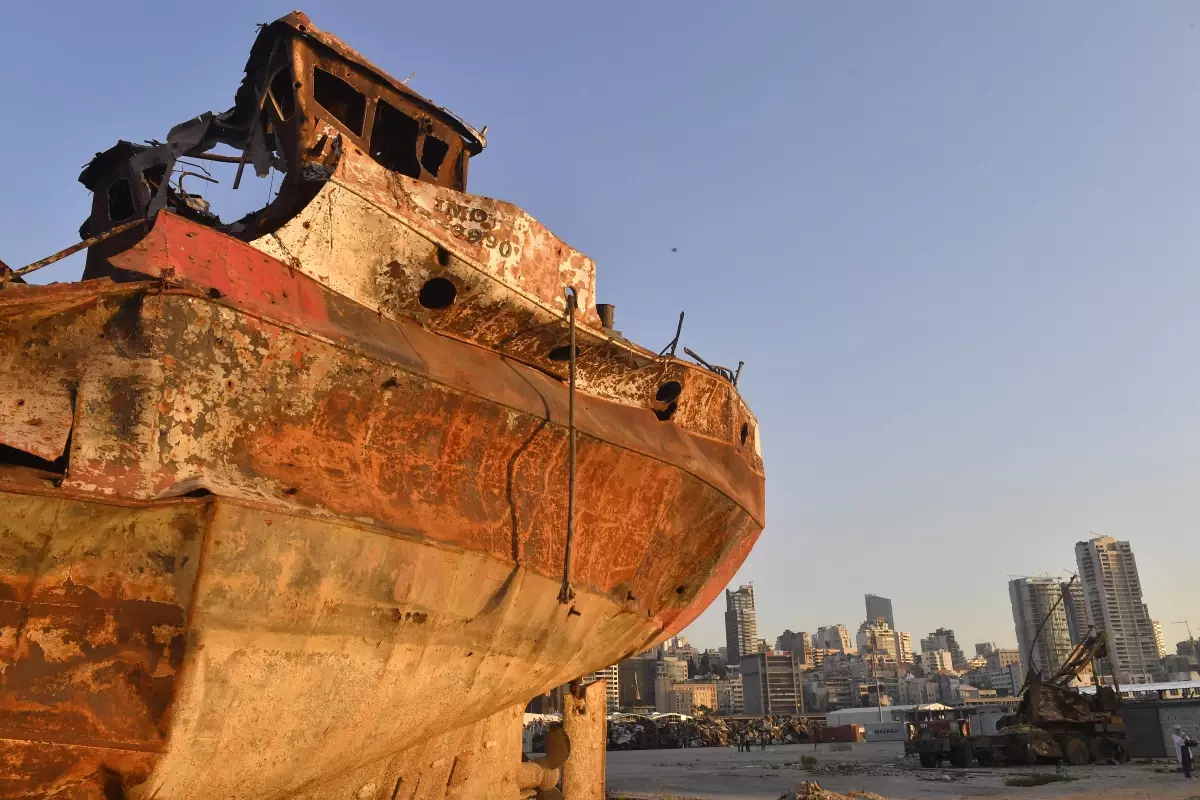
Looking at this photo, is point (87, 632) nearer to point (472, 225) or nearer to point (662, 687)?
point (472, 225)

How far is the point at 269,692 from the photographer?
159 inches

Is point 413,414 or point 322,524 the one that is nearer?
point 322,524

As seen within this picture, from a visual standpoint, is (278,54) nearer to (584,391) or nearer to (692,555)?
(584,391)

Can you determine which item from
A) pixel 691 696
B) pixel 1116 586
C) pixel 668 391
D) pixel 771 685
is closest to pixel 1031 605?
pixel 1116 586

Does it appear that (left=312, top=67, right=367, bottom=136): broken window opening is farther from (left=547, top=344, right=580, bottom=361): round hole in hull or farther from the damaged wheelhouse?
(left=547, top=344, right=580, bottom=361): round hole in hull

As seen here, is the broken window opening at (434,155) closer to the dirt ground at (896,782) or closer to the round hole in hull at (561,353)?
the round hole in hull at (561,353)

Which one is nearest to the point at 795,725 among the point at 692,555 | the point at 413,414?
the point at 692,555

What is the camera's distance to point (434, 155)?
22.6 feet

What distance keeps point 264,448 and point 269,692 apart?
1141 millimetres

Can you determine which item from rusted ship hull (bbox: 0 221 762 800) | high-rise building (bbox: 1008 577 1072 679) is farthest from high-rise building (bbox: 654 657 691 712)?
rusted ship hull (bbox: 0 221 762 800)

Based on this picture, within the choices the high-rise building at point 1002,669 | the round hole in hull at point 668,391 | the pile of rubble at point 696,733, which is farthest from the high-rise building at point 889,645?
the round hole in hull at point 668,391

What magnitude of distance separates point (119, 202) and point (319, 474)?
3628mm

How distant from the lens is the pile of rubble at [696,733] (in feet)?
120

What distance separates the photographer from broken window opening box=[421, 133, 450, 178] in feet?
22.5
